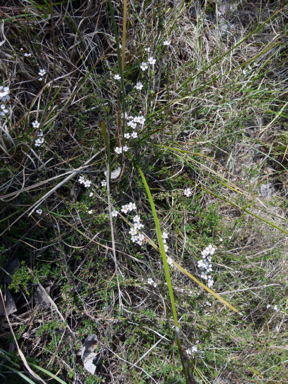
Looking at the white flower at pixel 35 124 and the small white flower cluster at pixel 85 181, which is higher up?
the white flower at pixel 35 124

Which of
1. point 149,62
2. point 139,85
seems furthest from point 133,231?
point 149,62

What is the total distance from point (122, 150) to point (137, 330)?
193 cm

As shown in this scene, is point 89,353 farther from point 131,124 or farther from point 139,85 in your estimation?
point 139,85

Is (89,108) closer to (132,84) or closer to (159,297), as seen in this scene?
(132,84)

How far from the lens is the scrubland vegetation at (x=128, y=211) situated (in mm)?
2863

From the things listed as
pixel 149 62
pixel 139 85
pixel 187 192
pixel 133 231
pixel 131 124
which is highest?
pixel 149 62

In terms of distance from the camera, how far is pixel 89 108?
10.5ft

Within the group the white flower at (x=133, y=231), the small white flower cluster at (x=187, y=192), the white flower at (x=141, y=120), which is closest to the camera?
the white flower at (x=133, y=231)

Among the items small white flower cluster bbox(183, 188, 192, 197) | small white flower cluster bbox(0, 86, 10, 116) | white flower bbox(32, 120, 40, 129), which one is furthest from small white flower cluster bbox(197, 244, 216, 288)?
small white flower cluster bbox(0, 86, 10, 116)

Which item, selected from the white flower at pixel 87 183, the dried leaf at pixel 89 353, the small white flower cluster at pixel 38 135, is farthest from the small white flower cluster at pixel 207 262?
the small white flower cluster at pixel 38 135

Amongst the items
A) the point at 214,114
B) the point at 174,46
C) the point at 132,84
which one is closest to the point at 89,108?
the point at 132,84

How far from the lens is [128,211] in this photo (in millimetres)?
3176

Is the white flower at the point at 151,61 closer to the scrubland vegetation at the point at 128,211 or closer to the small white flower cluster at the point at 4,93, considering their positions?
the scrubland vegetation at the point at 128,211

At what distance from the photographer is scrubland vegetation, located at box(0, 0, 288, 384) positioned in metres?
2.86
